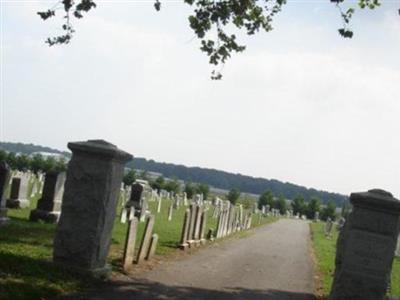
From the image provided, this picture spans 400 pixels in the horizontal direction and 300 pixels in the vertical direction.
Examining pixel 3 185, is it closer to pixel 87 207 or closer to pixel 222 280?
pixel 87 207

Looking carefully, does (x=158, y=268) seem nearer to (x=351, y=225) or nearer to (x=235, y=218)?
(x=351, y=225)

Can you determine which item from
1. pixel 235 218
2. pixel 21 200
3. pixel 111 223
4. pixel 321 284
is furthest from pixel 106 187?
pixel 235 218

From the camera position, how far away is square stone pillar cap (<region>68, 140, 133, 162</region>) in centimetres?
941

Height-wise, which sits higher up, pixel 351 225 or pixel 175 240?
pixel 351 225

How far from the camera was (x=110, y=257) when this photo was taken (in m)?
12.0

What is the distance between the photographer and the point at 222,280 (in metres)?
11.6

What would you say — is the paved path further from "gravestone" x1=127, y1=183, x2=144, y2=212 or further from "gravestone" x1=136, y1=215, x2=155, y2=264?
"gravestone" x1=127, y1=183, x2=144, y2=212

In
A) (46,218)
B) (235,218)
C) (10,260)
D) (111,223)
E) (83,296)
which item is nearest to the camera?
(83,296)

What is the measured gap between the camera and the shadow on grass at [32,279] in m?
7.48

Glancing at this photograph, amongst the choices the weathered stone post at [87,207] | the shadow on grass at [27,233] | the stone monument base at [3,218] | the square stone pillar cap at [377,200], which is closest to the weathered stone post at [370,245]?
the square stone pillar cap at [377,200]

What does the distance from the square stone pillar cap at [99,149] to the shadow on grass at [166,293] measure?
2.05 m

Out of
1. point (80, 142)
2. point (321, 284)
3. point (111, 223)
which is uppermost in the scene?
point (80, 142)

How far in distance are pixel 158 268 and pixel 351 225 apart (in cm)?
421

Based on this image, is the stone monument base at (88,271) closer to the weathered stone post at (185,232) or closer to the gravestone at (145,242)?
the gravestone at (145,242)
